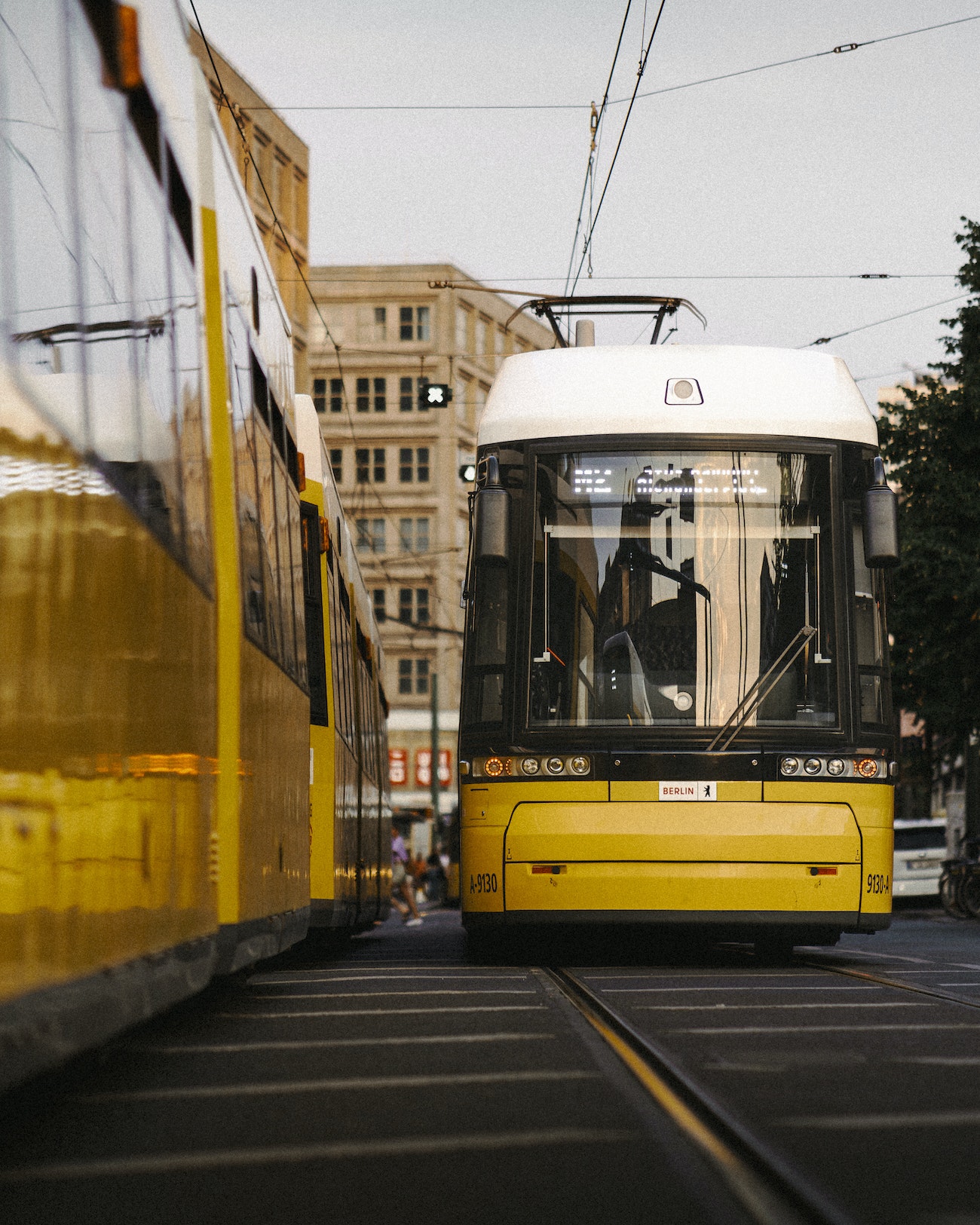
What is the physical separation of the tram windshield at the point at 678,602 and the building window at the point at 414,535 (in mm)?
71786

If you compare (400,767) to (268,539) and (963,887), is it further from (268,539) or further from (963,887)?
(268,539)

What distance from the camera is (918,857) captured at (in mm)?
34781

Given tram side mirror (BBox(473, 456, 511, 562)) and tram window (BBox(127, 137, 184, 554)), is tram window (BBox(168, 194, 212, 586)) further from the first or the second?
tram side mirror (BBox(473, 456, 511, 562))

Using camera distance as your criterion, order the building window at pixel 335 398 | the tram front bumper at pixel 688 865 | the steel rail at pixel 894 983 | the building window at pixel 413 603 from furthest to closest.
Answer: the building window at pixel 335 398 → the building window at pixel 413 603 → the tram front bumper at pixel 688 865 → the steel rail at pixel 894 983

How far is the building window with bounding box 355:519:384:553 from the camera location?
274 feet

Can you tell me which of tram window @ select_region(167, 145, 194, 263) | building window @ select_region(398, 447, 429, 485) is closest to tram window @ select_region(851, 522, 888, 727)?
tram window @ select_region(167, 145, 194, 263)

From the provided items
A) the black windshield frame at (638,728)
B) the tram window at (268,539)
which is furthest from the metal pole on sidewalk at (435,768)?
the tram window at (268,539)

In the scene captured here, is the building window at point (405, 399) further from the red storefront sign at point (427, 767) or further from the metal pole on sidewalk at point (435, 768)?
the metal pole on sidewalk at point (435, 768)

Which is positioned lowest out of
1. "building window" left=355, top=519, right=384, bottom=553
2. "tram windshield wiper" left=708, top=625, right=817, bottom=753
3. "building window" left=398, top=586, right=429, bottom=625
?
"tram windshield wiper" left=708, top=625, right=817, bottom=753

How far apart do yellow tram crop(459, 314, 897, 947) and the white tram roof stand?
0.08 ft

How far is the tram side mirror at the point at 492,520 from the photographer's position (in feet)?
40.6

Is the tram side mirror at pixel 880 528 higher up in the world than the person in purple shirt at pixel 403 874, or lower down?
higher up

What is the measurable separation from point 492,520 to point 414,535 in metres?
73.1

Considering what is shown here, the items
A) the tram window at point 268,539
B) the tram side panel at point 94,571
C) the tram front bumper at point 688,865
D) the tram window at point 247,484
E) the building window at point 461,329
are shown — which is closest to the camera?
the tram side panel at point 94,571
